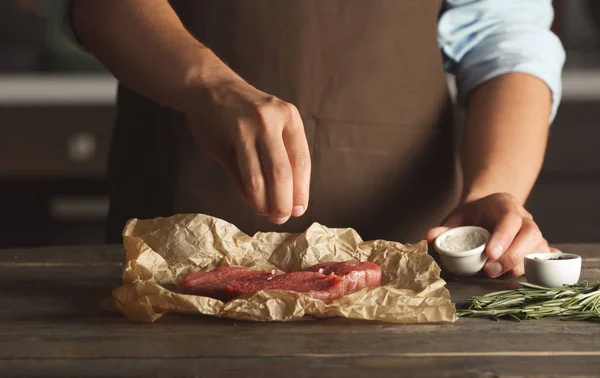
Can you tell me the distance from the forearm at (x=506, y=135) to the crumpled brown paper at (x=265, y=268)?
0.35 m

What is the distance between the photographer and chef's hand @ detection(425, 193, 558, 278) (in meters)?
1.30

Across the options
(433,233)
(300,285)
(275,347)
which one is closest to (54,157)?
(433,233)

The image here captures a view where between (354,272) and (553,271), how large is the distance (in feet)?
0.92

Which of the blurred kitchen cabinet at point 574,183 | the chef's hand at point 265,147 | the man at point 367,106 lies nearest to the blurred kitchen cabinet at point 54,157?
the man at point 367,106

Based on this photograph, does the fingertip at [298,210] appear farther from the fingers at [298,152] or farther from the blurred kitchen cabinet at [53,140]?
the blurred kitchen cabinet at [53,140]

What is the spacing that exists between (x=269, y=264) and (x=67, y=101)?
1818 millimetres

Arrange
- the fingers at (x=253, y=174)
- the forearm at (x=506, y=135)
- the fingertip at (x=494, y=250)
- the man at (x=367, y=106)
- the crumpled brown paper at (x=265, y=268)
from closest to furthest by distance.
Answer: the crumpled brown paper at (x=265, y=268), the fingers at (x=253, y=174), the fingertip at (x=494, y=250), the forearm at (x=506, y=135), the man at (x=367, y=106)

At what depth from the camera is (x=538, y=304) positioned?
1.10 meters

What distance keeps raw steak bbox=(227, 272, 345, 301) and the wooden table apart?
47 millimetres

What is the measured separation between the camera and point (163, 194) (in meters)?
1.83

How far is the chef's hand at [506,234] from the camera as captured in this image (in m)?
1.30

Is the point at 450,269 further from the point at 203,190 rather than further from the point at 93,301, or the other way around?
the point at 203,190

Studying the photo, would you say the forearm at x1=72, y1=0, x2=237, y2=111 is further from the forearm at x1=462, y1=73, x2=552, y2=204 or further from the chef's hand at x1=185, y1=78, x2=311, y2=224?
the forearm at x1=462, y1=73, x2=552, y2=204

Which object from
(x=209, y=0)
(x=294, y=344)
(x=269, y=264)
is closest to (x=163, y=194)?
(x=209, y=0)
